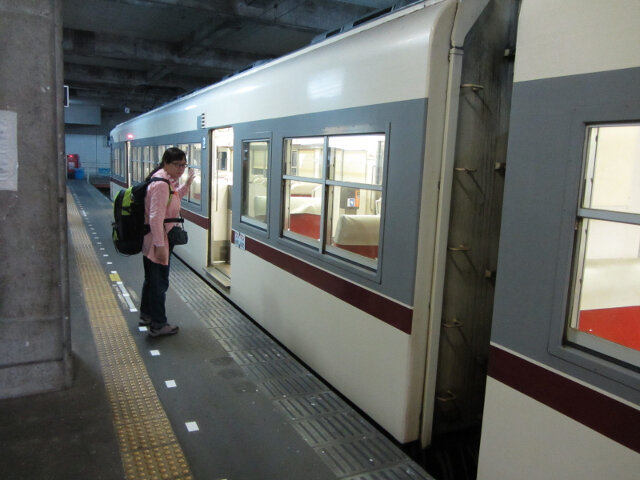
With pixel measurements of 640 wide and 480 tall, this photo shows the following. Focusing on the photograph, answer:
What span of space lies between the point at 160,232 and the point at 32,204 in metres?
1.28

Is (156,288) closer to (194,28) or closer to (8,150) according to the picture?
(8,150)

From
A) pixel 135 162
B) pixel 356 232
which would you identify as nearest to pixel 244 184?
Result: pixel 356 232

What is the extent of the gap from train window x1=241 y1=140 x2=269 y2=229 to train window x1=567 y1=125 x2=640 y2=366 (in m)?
3.39

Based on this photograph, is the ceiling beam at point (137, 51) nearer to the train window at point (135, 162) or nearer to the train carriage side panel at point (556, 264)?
the train window at point (135, 162)

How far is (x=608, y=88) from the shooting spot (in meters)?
2.05

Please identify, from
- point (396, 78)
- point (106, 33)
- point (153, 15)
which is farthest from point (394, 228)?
point (106, 33)

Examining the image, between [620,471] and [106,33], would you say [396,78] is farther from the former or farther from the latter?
[106,33]

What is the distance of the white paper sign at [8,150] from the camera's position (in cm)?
329

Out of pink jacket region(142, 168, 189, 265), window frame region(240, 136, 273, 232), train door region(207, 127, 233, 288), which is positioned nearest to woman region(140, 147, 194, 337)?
pink jacket region(142, 168, 189, 265)

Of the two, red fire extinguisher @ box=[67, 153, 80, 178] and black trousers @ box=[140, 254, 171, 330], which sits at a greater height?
red fire extinguisher @ box=[67, 153, 80, 178]

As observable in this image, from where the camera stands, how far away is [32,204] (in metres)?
3.44

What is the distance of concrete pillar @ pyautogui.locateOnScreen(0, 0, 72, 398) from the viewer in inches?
129

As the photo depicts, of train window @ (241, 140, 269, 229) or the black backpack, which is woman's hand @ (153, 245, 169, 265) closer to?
the black backpack

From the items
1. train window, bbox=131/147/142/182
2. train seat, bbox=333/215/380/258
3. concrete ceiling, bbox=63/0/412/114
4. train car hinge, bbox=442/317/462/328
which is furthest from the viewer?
train window, bbox=131/147/142/182
